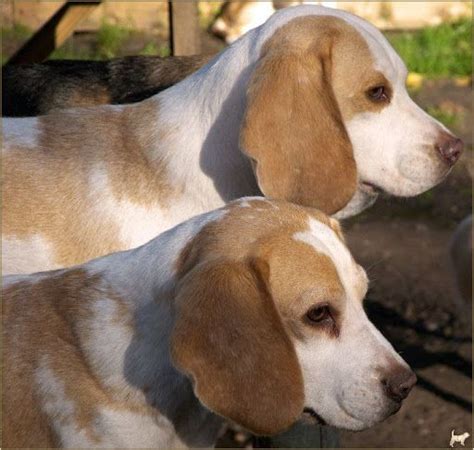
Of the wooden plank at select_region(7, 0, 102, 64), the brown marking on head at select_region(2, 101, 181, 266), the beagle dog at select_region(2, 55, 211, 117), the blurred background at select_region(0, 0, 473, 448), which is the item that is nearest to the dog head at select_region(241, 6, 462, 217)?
the brown marking on head at select_region(2, 101, 181, 266)

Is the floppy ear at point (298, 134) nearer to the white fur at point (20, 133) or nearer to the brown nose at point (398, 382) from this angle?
the white fur at point (20, 133)

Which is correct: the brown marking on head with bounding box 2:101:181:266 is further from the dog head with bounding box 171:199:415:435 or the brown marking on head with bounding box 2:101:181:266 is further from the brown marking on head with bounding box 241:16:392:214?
the dog head with bounding box 171:199:415:435

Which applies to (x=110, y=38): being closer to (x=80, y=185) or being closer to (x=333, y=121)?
(x=80, y=185)

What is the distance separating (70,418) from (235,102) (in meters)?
1.46

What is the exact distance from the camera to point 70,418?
354 centimetres

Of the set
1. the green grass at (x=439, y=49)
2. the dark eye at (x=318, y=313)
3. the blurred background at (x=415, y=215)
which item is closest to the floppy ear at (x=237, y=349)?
the dark eye at (x=318, y=313)

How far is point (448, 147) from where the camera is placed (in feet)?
15.1

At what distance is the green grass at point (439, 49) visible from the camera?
10.1m

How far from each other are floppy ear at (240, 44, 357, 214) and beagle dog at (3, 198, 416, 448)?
0.63m

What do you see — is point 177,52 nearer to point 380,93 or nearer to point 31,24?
point 380,93

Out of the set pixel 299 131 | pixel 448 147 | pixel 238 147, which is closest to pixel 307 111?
pixel 299 131

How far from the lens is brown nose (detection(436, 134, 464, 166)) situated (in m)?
4.60

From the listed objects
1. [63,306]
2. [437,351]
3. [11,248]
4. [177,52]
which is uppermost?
[63,306]

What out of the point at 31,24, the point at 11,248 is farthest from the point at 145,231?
the point at 31,24
